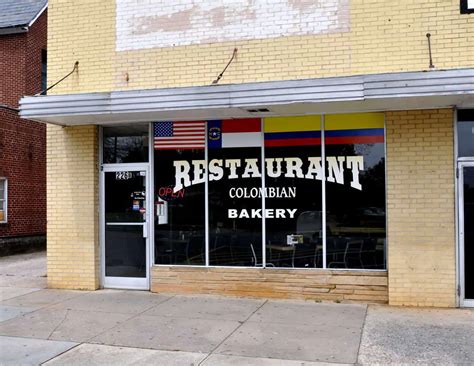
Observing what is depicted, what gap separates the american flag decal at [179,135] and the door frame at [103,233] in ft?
1.76

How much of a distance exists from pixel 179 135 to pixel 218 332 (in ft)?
12.8

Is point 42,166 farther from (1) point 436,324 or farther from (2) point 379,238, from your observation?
(1) point 436,324

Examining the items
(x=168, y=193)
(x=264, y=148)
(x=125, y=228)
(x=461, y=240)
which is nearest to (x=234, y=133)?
(x=264, y=148)

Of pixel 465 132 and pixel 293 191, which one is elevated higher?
pixel 465 132

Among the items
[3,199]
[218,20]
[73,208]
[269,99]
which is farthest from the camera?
[3,199]

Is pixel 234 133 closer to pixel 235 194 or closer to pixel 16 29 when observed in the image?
pixel 235 194

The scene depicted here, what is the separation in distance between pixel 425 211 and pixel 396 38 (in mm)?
2785

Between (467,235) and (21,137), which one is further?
(21,137)

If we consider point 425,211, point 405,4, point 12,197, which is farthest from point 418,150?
point 12,197

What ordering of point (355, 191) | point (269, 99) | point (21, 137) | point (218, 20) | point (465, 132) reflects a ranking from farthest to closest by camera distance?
point (21, 137), point (218, 20), point (355, 191), point (465, 132), point (269, 99)

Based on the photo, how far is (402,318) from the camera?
748cm

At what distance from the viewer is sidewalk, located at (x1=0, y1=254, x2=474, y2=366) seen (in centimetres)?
587

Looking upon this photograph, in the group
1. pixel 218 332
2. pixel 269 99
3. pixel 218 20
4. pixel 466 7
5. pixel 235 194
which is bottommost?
pixel 218 332

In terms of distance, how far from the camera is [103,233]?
9.84m
